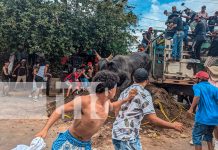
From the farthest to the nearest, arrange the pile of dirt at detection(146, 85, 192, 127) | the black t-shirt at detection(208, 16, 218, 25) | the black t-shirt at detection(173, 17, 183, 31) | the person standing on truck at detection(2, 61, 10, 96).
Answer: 1. the person standing on truck at detection(2, 61, 10, 96)
2. the black t-shirt at detection(208, 16, 218, 25)
3. the black t-shirt at detection(173, 17, 183, 31)
4. the pile of dirt at detection(146, 85, 192, 127)

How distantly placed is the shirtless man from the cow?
6.44 metres

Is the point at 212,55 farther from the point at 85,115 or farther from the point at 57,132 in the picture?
the point at 85,115

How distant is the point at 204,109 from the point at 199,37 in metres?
5.46

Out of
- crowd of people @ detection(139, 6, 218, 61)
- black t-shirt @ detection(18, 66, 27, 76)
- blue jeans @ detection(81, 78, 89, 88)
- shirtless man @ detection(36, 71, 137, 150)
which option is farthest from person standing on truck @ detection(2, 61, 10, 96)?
shirtless man @ detection(36, 71, 137, 150)

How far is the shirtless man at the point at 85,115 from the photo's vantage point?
12.0 feet

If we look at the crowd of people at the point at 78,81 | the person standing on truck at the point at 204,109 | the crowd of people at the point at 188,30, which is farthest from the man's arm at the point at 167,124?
the crowd of people at the point at 78,81

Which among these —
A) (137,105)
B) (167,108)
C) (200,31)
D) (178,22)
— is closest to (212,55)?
(200,31)

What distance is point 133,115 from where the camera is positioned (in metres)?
4.28

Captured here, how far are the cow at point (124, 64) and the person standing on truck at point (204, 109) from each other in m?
4.37

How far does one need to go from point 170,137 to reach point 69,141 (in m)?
4.79

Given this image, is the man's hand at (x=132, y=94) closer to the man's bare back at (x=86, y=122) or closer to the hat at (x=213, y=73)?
the man's bare back at (x=86, y=122)

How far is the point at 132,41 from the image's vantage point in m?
16.3

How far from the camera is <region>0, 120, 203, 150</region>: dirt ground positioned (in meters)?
7.19

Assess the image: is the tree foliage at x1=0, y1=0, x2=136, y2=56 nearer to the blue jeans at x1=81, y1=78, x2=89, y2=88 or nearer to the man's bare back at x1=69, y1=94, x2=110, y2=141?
the blue jeans at x1=81, y1=78, x2=89, y2=88
